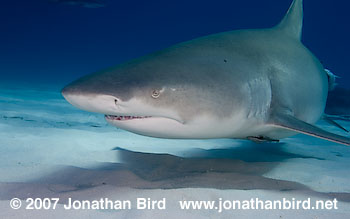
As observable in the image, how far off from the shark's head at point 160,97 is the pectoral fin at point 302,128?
649 millimetres

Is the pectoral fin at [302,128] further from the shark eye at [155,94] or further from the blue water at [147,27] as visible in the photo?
the blue water at [147,27]

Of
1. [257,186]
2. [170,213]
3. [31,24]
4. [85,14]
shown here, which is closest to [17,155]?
[170,213]

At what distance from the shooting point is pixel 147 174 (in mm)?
3150

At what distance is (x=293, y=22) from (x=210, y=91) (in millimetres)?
3217

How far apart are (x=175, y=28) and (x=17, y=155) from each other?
107198 millimetres

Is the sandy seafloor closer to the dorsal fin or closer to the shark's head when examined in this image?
the shark's head

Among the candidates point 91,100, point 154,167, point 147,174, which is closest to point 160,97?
point 91,100

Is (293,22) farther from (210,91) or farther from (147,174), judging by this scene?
(147,174)

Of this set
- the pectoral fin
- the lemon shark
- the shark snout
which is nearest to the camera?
the shark snout

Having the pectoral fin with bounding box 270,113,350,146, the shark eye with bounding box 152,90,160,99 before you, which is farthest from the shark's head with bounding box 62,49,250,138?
the pectoral fin with bounding box 270,113,350,146

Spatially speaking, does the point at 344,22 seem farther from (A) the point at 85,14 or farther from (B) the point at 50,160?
(B) the point at 50,160

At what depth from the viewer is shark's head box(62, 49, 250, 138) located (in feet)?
7.15

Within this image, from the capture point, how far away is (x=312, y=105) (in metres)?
4.40

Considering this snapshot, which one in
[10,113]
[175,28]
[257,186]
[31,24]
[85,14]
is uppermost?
[175,28]
